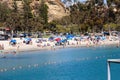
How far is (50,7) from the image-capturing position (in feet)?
498

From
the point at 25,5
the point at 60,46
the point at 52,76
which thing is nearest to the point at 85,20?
the point at 25,5

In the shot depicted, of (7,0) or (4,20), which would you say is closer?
(4,20)

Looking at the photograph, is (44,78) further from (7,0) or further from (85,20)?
(7,0)

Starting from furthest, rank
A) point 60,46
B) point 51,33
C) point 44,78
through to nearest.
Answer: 1. point 51,33
2. point 60,46
3. point 44,78

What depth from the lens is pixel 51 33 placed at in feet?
384

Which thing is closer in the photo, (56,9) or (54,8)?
(56,9)

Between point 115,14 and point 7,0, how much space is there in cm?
4211

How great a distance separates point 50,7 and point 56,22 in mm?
28098

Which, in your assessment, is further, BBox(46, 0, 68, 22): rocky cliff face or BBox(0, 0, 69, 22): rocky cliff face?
BBox(46, 0, 68, 22): rocky cliff face

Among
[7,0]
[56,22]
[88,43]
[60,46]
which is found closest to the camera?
[60,46]

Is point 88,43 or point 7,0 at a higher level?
point 7,0

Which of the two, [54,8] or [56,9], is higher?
[54,8]

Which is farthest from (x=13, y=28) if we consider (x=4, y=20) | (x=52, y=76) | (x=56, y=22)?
(x=52, y=76)

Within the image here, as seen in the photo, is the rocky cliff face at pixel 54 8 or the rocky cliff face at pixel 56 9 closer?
the rocky cliff face at pixel 54 8
